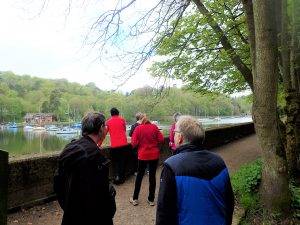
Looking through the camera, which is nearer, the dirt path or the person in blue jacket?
the person in blue jacket

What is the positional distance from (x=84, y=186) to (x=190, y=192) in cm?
90

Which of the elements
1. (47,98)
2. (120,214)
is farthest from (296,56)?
(47,98)

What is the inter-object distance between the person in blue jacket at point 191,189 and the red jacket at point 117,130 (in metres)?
5.95

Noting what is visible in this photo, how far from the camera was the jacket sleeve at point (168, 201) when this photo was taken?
10.5 feet

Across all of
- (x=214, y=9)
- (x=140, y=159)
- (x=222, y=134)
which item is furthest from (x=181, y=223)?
(x=222, y=134)

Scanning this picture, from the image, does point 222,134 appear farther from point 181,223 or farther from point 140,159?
point 181,223

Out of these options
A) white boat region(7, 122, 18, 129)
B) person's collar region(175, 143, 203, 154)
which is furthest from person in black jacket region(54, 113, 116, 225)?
white boat region(7, 122, 18, 129)

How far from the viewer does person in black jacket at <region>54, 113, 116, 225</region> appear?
3406 mm

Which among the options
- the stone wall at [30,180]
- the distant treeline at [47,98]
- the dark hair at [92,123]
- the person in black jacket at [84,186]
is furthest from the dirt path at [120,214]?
the distant treeline at [47,98]

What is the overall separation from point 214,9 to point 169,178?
10329mm

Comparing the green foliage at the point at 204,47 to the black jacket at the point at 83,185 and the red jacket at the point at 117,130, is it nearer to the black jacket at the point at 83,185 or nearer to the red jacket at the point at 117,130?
the red jacket at the point at 117,130

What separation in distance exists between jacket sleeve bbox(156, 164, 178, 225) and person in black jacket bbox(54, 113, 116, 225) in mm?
540

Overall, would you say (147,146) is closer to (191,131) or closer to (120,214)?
(120,214)

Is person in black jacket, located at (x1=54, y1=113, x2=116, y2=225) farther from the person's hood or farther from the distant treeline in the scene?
the distant treeline
